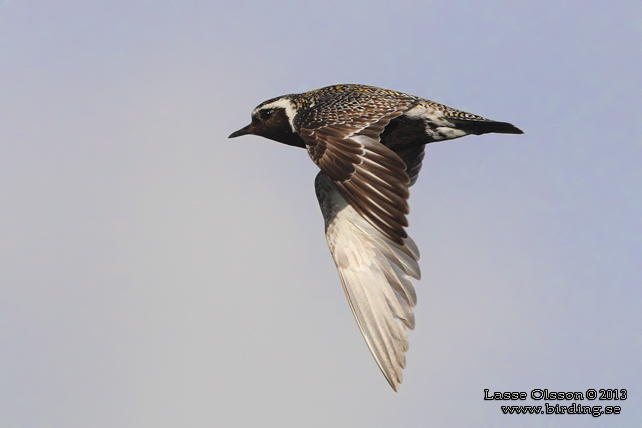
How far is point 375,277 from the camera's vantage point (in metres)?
16.5

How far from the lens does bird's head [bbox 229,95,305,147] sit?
59.6 ft

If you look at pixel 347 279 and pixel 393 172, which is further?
pixel 347 279

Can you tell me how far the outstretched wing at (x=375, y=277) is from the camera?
15.2m

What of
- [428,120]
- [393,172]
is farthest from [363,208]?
[428,120]

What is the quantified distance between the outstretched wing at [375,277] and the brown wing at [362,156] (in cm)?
50

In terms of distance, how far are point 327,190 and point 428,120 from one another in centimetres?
265

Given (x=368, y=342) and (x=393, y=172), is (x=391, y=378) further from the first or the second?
(x=393, y=172)

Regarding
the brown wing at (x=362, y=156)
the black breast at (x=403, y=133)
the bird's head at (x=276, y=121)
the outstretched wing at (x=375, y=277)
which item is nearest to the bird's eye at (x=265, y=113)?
the bird's head at (x=276, y=121)

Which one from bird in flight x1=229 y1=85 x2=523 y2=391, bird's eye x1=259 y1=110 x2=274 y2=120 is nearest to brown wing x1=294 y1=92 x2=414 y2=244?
bird in flight x1=229 y1=85 x2=523 y2=391

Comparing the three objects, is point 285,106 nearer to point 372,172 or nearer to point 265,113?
point 265,113

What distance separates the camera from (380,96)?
56.2 ft

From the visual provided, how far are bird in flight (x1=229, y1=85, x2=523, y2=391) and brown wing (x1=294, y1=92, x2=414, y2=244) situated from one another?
0.05 feet

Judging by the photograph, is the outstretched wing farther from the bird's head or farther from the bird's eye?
the bird's eye

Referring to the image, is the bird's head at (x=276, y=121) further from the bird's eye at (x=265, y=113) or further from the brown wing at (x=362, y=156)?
the brown wing at (x=362, y=156)
